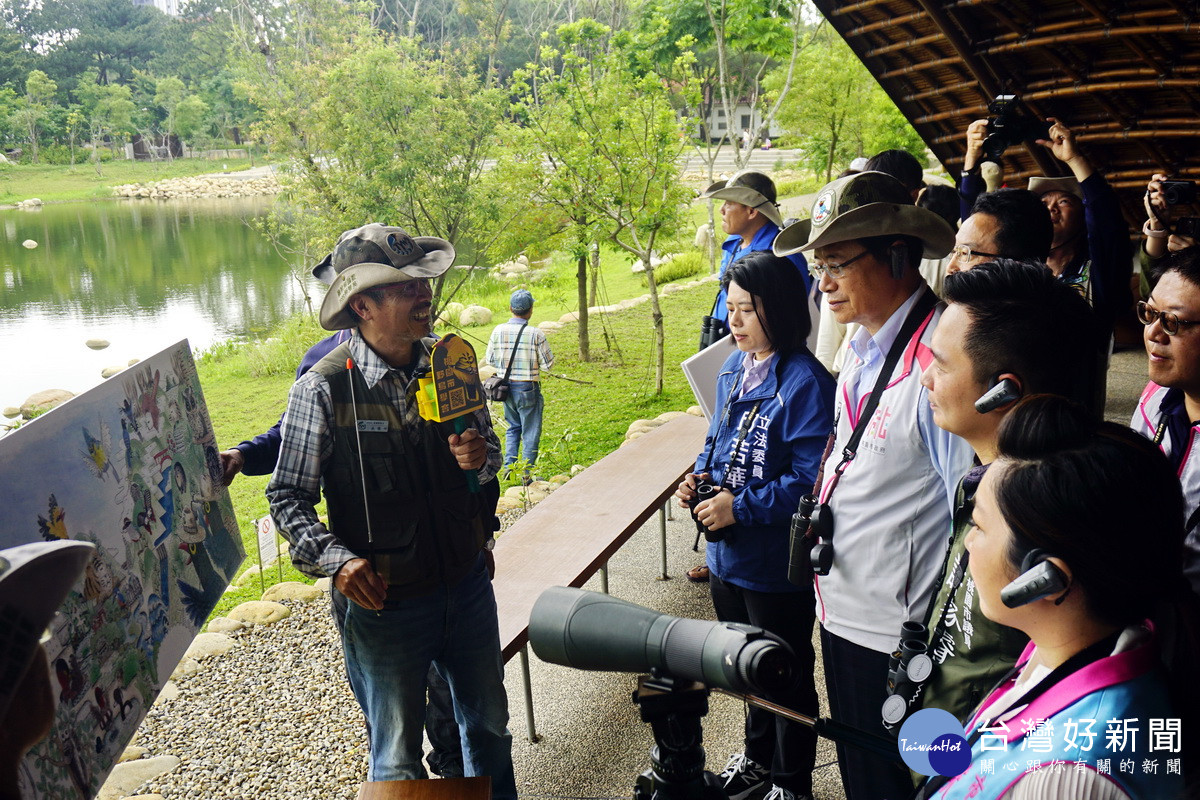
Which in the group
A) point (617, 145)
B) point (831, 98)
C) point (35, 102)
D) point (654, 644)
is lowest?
point (654, 644)

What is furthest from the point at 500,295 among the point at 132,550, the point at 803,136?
the point at 132,550

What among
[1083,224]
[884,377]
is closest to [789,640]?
[884,377]

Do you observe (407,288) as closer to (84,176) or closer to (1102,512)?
(1102,512)

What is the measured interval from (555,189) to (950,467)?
912cm

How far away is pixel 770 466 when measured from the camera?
2527 millimetres

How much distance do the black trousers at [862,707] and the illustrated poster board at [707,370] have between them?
1.30 metres

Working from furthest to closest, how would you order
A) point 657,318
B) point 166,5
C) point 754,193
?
point 166,5 → point 657,318 → point 754,193

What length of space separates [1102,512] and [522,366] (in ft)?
22.3

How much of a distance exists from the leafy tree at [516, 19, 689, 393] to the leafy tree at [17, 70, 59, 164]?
2653 cm

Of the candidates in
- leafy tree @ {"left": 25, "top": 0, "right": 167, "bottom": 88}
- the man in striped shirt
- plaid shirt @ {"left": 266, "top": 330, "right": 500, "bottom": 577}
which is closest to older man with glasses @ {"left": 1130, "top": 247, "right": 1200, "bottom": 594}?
plaid shirt @ {"left": 266, "top": 330, "right": 500, "bottom": 577}

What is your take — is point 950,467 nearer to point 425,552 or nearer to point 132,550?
point 425,552

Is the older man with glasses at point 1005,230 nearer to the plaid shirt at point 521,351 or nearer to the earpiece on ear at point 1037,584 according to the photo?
the earpiece on ear at point 1037,584

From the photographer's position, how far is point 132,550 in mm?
1831

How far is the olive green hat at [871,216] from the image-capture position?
2123 mm
